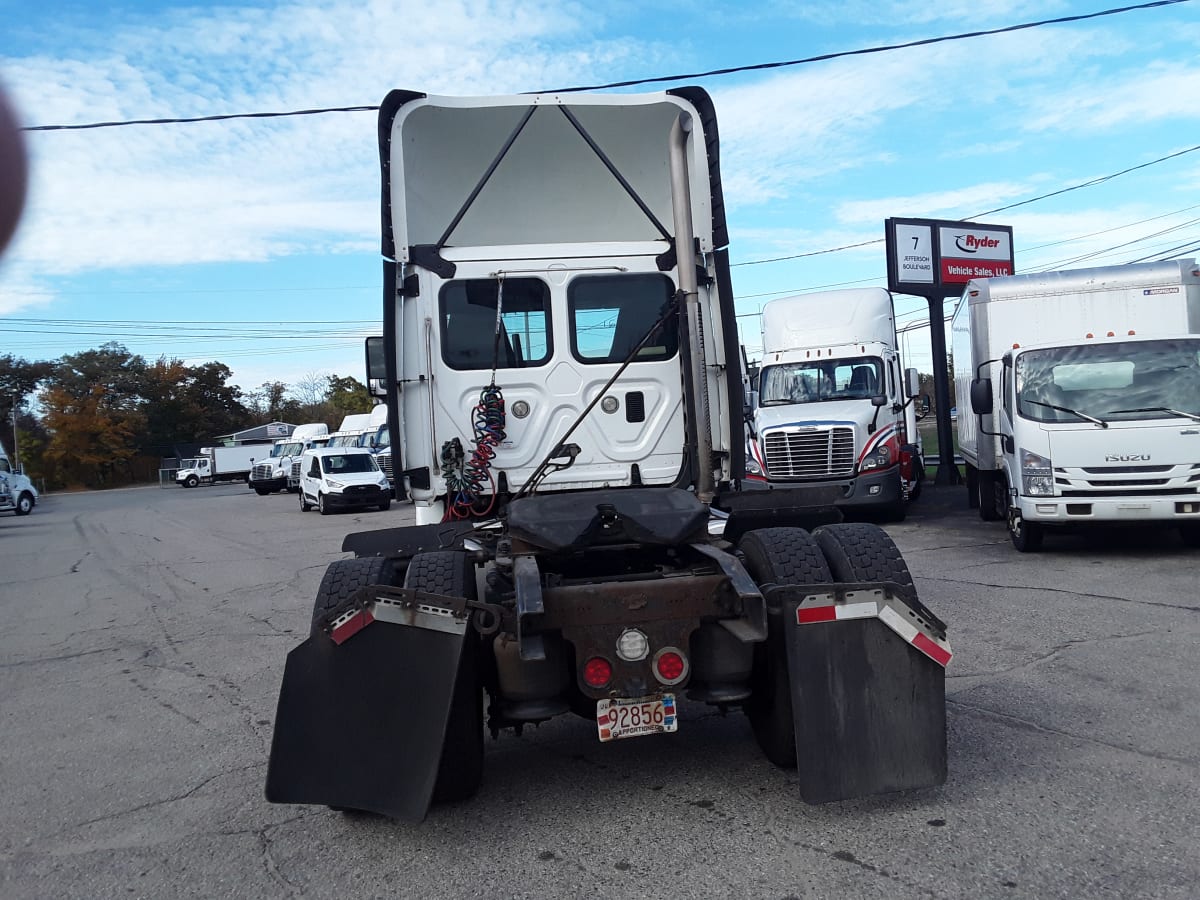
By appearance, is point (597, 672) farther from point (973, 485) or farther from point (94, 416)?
point (94, 416)

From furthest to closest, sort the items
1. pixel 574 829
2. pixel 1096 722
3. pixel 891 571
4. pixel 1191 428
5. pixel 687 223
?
pixel 1191 428
pixel 687 223
pixel 1096 722
pixel 891 571
pixel 574 829

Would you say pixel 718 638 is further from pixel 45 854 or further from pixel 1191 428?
pixel 1191 428

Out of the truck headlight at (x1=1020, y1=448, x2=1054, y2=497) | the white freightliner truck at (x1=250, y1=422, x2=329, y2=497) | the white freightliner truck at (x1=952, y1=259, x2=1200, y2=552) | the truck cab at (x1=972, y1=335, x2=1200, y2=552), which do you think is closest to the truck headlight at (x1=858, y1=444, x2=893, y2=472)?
the white freightliner truck at (x1=952, y1=259, x2=1200, y2=552)

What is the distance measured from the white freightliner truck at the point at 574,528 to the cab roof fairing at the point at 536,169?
0.02 metres

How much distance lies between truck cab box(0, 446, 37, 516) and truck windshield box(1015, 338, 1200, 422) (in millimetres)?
35396

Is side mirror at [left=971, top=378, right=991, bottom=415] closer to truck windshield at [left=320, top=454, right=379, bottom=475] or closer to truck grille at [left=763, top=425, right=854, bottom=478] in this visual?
truck grille at [left=763, top=425, right=854, bottom=478]

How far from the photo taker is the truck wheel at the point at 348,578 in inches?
180

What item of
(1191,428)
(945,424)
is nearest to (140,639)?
(1191,428)

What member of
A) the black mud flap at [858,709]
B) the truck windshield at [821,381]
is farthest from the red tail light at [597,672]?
the truck windshield at [821,381]

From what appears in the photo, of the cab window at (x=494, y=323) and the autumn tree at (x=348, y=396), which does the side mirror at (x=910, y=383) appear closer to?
the cab window at (x=494, y=323)

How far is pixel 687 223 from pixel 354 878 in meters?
3.88

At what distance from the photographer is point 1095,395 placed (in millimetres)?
10750

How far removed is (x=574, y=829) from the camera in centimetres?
416

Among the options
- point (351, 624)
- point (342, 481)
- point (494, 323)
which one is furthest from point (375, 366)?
point (342, 481)
